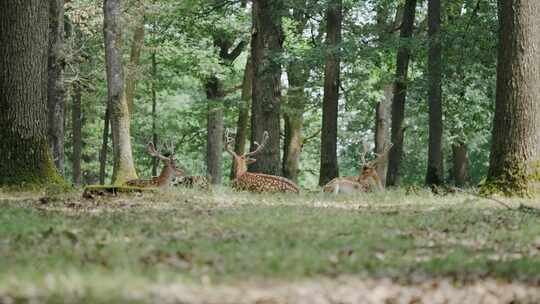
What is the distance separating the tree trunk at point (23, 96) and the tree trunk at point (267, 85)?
607 centimetres

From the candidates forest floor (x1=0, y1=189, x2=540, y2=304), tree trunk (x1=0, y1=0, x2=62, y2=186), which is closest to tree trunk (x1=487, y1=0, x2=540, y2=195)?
forest floor (x1=0, y1=189, x2=540, y2=304)

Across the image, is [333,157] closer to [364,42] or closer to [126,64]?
[364,42]

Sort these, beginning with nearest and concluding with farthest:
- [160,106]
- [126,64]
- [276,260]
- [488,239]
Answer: [276,260] → [488,239] → [126,64] → [160,106]

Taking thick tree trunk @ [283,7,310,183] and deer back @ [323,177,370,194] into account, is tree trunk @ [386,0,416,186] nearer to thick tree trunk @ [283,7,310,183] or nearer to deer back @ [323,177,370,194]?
thick tree trunk @ [283,7,310,183]

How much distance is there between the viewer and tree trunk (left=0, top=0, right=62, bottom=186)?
14547 mm

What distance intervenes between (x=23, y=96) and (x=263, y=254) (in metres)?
8.77

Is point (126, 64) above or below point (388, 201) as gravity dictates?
above

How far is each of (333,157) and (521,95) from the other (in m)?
10.6

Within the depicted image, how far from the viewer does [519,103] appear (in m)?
13.8

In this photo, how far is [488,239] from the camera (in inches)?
357

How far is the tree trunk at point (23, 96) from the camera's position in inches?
573

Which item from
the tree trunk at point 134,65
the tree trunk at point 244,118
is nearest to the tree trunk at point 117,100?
the tree trunk at point 134,65

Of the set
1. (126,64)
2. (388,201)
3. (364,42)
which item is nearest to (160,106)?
(126,64)

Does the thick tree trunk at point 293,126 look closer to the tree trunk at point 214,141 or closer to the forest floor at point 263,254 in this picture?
the tree trunk at point 214,141
